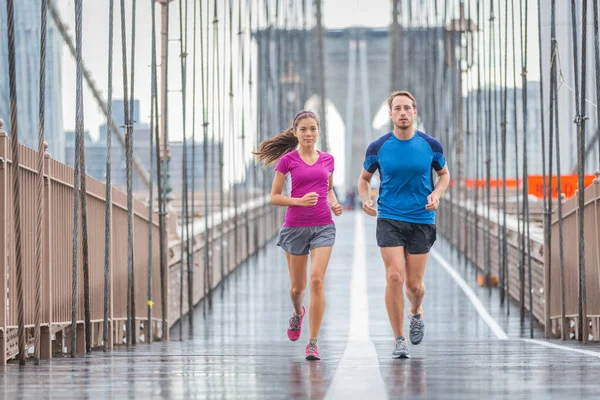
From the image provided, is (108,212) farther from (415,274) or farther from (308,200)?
(415,274)

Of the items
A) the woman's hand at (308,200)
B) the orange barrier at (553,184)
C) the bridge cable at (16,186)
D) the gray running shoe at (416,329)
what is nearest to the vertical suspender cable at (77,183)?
the bridge cable at (16,186)

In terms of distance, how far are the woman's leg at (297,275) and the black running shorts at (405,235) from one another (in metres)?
0.55

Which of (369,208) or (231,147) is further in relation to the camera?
(231,147)

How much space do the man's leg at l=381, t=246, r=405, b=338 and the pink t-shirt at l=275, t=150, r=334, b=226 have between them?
16.6 inches

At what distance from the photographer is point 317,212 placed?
7617 mm

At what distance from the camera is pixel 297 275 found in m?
7.87

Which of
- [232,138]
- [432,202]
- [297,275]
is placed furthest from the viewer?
[232,138]

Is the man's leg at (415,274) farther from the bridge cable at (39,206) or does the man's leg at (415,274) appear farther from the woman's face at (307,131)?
the bridge cable at (39,206)

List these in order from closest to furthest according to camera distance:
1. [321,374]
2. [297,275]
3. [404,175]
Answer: [321,374]
[404,175]
[297,275]

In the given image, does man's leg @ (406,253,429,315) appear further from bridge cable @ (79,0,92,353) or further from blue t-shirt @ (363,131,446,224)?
bridge cable @ (79,0,92,353)

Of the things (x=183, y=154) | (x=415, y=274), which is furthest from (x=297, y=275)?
(x=183, y=154)

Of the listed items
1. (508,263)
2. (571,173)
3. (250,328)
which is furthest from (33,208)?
(571,173)

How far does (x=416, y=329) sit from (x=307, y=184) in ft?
3.41

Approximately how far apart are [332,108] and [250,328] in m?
72.8
